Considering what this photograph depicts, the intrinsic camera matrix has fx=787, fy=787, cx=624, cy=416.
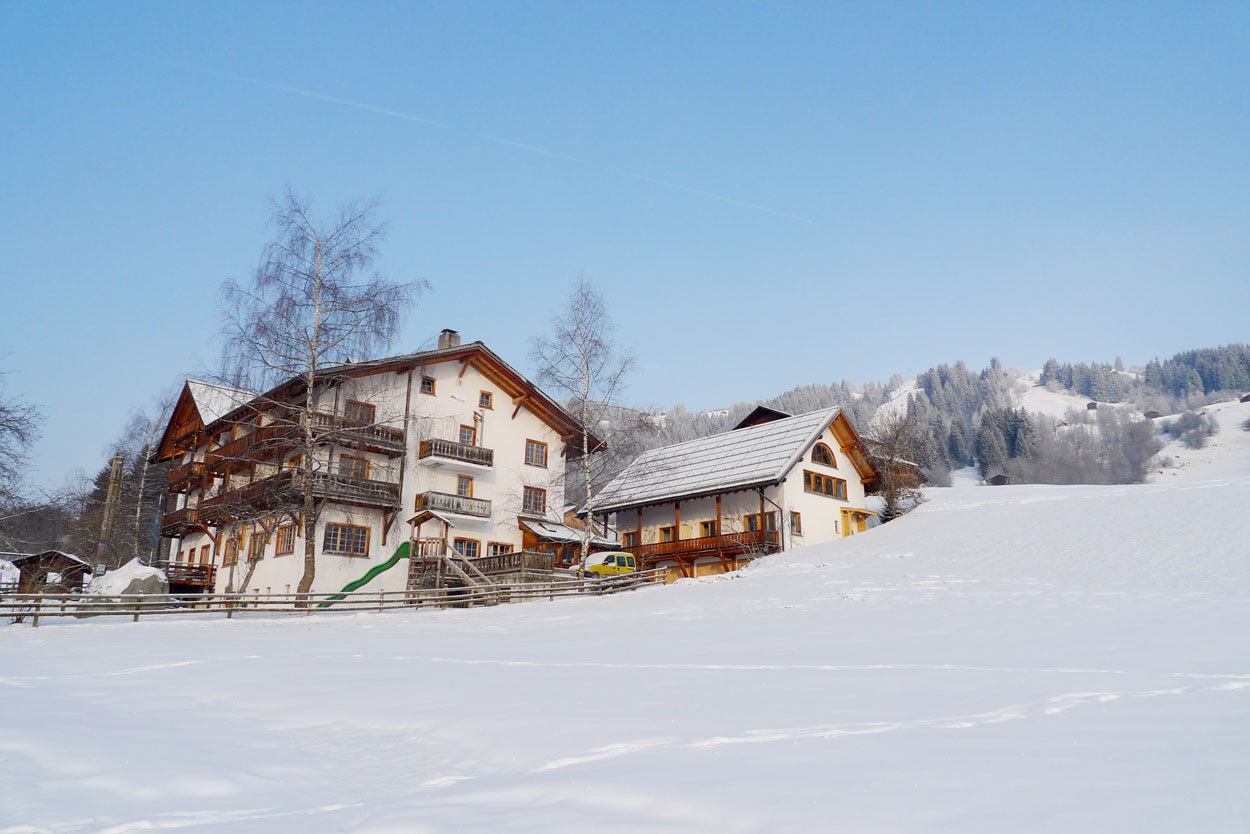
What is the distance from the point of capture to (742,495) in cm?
3988

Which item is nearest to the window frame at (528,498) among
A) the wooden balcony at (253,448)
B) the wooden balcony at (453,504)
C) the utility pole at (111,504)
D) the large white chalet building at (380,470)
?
the large white chalet building at (380,470)

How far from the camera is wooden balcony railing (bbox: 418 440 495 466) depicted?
1475 inches

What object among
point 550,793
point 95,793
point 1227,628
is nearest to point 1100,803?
point 550,793

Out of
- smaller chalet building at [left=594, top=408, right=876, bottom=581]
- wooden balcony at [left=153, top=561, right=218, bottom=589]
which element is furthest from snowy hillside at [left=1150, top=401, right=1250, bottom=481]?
wooden balcony at [left=153, top=561, right=218, bottom=589]

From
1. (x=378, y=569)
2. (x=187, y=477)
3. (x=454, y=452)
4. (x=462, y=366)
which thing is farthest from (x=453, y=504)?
(x=187, y=477)

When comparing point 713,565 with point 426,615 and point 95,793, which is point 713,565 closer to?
point 426,615

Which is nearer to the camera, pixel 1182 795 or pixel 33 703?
pixel 1182 795

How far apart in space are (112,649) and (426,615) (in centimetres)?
1006

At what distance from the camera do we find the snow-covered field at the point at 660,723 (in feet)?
19.5

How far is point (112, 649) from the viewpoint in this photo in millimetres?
16609

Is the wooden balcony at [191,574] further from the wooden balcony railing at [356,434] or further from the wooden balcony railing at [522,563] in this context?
the wooden balcony railing at [522,563]

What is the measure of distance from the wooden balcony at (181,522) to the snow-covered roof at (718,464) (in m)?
21.1

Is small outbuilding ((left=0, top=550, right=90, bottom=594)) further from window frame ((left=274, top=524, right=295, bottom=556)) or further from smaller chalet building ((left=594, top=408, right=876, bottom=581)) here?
smaller chalet building ((left=594, top=408, right=876, bottom=581))

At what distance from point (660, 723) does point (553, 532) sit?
32.5 metres
